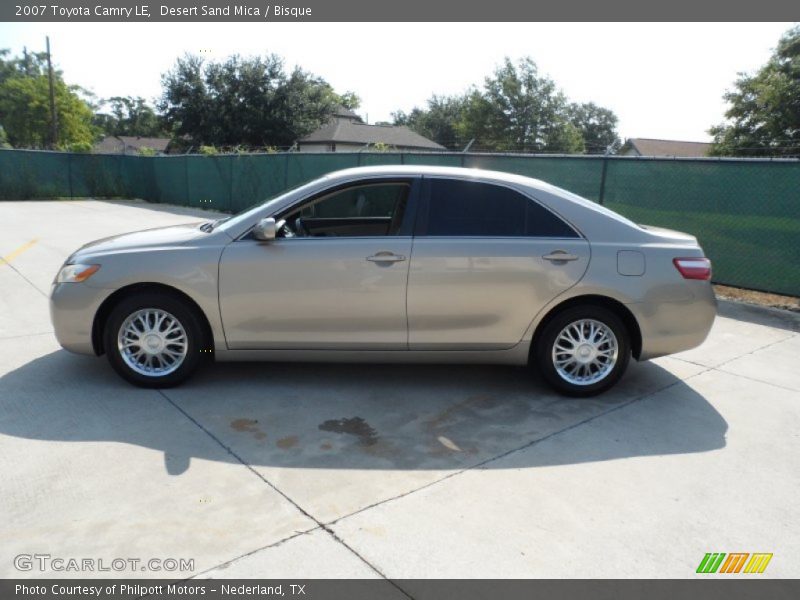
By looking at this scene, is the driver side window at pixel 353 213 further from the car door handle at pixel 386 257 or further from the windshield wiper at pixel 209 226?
the windshield wiper at pixel 209 226

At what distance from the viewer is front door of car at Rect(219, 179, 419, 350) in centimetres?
447

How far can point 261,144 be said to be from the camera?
42.0 m

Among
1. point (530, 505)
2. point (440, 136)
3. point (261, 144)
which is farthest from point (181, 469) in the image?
point (440, 136)

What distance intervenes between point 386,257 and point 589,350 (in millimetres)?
1654

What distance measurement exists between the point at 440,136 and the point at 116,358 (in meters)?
85.7

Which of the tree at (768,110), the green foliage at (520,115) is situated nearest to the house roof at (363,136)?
the green foliage at (520,115)

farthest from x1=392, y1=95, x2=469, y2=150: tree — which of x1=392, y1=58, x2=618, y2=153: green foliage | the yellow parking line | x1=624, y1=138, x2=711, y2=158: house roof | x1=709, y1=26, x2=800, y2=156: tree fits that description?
the yellow parking line

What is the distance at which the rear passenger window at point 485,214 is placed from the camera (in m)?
4.61

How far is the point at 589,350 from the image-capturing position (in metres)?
4.62

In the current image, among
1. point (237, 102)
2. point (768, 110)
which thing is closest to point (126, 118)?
point (237, 102)

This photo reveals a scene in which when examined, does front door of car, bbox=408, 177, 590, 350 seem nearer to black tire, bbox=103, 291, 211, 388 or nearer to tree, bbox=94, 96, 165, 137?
black tire, bbox=103, 291, 211, 388

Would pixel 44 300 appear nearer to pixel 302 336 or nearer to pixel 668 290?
pixel 302 336

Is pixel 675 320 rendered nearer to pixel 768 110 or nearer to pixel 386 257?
pixel 386 257

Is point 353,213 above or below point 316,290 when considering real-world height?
above
